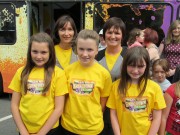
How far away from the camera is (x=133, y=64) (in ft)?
7.55

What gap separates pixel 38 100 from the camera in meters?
2.32

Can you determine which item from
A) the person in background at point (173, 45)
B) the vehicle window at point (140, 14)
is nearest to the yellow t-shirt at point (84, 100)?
the person in background at point (173, 45)

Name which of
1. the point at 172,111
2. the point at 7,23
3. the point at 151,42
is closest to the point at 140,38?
the point at 151,42

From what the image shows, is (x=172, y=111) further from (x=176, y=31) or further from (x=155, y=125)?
(x=176, y=31)

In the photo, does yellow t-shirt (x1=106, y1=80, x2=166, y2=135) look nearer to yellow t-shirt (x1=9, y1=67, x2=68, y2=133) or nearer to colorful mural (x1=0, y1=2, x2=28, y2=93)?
yellow t-shirt (x1=9, y1=67, x2=68, y2=133)

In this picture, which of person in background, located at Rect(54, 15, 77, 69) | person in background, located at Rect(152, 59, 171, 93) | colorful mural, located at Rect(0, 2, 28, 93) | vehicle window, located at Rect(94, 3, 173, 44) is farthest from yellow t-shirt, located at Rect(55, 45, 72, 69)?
colorful mural, located at Rect(0, 2, 28, 93)

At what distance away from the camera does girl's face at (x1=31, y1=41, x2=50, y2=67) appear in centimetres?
234

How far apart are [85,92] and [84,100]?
0.22ft

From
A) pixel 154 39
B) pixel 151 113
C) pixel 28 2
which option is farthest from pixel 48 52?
pixel 28 2

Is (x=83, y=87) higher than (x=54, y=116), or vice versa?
(x=83, y=87)

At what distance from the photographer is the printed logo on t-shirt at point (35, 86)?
233cm

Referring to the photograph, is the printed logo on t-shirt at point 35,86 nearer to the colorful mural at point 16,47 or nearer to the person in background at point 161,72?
the person in background at point 161,72

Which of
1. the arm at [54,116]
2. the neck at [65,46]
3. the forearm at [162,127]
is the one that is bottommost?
the forearm at [162,127]

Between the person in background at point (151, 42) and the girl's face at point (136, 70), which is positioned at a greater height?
the person in background at point (151, 42)
